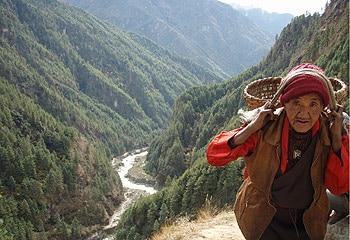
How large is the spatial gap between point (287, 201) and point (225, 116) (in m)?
90.3

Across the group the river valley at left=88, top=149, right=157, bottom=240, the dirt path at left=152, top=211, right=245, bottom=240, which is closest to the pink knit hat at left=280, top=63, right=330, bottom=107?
the dirt path at left=152, top=211, right=245, bottom=240

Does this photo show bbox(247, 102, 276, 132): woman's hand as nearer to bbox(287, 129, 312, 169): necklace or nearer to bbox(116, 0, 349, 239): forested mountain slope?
bbox(287, 129, 312, 169): necklace

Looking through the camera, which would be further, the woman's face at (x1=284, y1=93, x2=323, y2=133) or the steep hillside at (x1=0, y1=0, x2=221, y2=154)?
the steep hillside at (x1=0, y1=0, x2=221, y2=154)

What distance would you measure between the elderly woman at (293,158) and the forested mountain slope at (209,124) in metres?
20.4

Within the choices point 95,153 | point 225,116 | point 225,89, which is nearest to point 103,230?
point 95,153

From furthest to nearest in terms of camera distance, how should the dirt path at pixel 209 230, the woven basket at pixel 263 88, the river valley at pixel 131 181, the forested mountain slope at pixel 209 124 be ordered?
the river valley at pixel 131 181 < the forested mountain slope at pixel 209 124 < the dirt path at pixel 209 230 < the woven basket at pixel 263 88

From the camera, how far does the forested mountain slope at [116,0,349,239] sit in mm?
44344

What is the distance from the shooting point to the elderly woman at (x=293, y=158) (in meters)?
2.91

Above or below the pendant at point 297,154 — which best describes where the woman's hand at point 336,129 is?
above

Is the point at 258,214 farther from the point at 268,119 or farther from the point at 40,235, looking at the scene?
the point at 40,235

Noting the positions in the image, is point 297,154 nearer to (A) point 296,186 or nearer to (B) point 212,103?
(A) point 296,186

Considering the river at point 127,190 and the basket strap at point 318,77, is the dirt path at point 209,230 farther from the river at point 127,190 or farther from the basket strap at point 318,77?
the river at point 127,190

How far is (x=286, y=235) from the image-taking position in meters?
3.32

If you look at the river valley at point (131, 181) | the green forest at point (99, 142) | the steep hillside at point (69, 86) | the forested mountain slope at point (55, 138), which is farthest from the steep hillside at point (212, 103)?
the steep hillside at point (69, 86)
